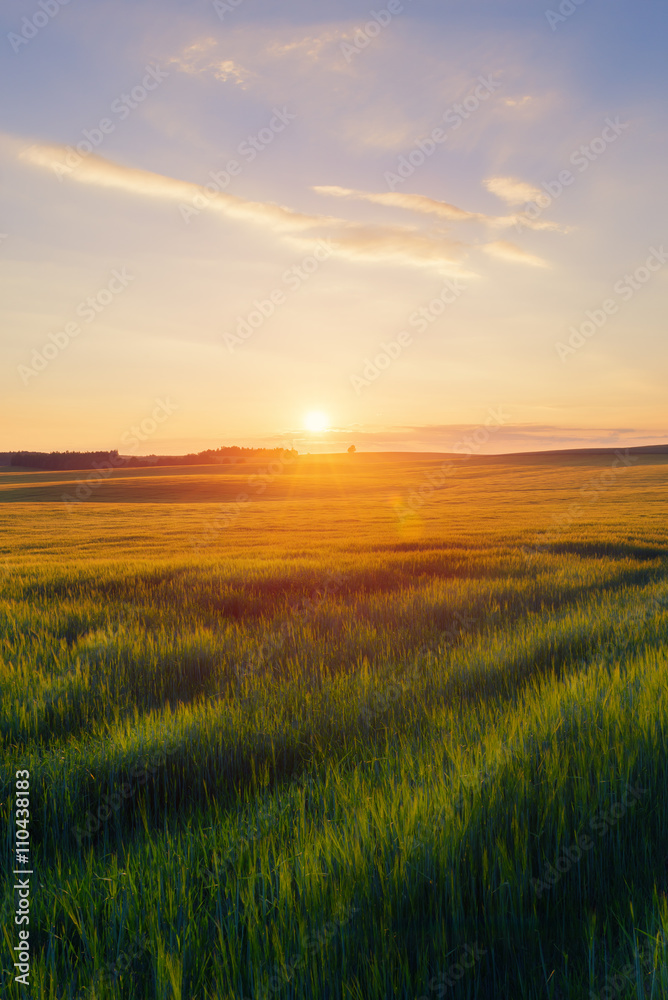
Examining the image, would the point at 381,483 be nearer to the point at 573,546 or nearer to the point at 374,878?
the point at 573,546

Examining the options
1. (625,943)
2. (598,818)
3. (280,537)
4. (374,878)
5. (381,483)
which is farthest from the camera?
(381,483)

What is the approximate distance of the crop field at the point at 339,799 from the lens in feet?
6.14

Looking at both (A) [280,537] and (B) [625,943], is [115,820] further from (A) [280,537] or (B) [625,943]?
(A) [280,537]

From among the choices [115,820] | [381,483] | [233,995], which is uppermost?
[381,483]

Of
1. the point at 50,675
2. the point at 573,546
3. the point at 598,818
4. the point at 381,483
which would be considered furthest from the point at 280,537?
the point at 381,483

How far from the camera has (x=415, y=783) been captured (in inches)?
113

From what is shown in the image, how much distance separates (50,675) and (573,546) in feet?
43.2

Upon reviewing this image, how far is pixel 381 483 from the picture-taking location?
2670 inches

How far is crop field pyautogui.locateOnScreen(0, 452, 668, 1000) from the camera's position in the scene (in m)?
1.87

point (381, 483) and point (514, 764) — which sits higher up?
point (381, 483)

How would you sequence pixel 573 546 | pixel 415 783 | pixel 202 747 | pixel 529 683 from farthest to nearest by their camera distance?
pixel 573 546 → pixel 529 683 → pixel 202 747 → pixel 415 783

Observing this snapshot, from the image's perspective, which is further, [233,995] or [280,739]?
[280,739]

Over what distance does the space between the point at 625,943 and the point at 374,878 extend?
892 mm

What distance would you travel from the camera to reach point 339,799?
2881mm
